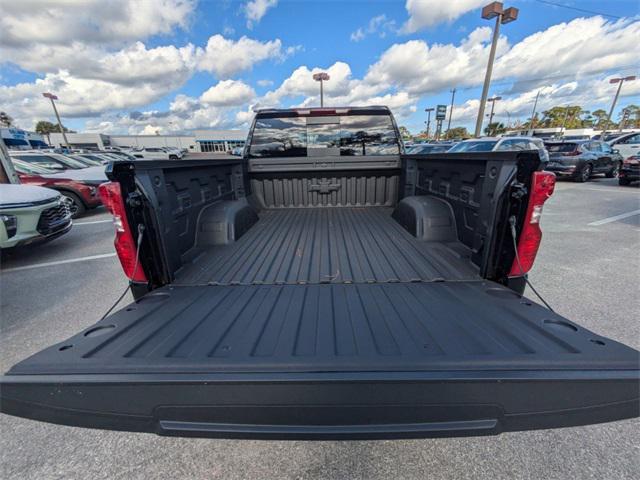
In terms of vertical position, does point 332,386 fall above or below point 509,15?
below

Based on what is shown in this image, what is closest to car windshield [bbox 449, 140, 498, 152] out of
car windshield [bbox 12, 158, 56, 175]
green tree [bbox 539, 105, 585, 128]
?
Result: car windshield [bbox 12, 158, 56, 175]

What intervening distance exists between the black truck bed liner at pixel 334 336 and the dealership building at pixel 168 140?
7074cm

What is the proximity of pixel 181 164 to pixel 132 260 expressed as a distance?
35.4 inches

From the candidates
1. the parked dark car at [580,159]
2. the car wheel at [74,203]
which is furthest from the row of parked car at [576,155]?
the car wheel at [74,203]

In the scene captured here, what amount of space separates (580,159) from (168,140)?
9119cm

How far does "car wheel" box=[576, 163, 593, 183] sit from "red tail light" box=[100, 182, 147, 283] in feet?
56.4

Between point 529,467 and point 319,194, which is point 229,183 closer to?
point 319,194

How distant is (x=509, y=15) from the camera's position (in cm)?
1742

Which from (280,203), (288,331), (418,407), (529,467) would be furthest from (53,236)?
(529,467)

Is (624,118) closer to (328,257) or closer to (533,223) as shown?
Result: (533,223)

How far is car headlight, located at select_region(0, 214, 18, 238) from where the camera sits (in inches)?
169

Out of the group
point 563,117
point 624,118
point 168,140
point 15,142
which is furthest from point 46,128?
point 624,118

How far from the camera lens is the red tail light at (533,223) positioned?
174cm

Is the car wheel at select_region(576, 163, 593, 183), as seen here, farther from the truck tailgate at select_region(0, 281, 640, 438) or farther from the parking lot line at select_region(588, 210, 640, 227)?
the truck tailgate at select_region(0, 281, 640, 438)
